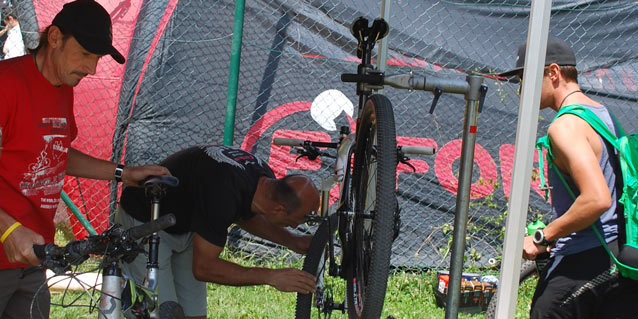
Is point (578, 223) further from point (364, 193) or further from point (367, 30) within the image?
point (367, 30)

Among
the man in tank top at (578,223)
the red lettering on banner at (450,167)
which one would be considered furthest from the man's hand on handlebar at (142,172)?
the red lettering on banner at (450,167)

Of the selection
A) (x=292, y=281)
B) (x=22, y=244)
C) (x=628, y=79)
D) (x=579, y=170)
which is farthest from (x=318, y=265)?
(x=628, y=79)

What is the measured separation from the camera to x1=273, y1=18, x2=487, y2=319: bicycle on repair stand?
2330mm

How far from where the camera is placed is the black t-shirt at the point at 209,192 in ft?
9.60

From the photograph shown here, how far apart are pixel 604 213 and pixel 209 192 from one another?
1706 mm

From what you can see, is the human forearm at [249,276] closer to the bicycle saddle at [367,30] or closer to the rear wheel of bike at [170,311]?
the rear wheel of bike at [170,311]

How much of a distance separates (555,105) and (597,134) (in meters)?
0.32

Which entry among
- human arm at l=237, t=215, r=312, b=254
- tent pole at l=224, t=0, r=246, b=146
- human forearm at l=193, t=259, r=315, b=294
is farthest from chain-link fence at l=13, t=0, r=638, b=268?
human forearm at l=193, t=259, r=315, b=294

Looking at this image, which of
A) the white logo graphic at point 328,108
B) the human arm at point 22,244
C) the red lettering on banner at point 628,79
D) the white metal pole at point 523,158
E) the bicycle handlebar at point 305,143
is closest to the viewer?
the human arm at point 22,244

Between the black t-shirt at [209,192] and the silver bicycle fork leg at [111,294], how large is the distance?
94 centimetres

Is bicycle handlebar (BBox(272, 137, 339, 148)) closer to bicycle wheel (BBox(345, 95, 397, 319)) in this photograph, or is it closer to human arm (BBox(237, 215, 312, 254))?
bicycle wheel (BBox(345, 95, 397, 319))

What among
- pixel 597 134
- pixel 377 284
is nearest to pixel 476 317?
pixel 597 134

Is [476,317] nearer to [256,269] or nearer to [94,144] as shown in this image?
[256,269]

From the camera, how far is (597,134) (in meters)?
2.82
